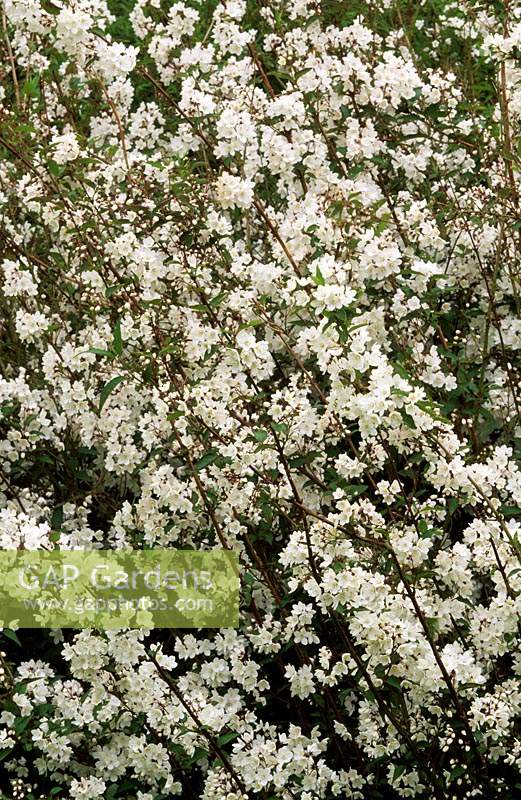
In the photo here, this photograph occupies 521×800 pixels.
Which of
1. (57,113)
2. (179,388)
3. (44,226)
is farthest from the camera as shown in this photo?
(57,113)

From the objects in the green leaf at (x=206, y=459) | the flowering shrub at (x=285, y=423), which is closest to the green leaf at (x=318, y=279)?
the flowering shrub at (x=285, y=423)

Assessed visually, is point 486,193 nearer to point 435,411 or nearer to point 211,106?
point 211,106

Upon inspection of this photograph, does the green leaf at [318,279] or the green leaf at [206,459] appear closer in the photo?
the green leaf at [318,279]

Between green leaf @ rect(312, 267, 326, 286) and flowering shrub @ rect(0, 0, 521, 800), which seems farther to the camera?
flowering shrub @ rect(0, 0, 521, 800)

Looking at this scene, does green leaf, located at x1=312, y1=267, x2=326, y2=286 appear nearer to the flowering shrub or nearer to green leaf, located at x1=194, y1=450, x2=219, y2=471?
the flowering shrub

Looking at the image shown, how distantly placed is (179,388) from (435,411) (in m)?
0.75

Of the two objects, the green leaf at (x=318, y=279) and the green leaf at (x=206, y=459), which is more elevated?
the green leaf at (x=318, y=279)

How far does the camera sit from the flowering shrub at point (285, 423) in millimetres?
3051

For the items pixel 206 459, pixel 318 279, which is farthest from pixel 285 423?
pixel 318 279

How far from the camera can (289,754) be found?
323 centimetres

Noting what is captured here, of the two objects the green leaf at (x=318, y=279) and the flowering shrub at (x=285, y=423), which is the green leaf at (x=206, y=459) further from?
the green leaf at (x=318, y=279)

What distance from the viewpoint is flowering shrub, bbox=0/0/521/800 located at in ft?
10.0

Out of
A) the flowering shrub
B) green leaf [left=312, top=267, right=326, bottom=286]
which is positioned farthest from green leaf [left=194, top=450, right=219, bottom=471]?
green leaf [left=312, top=267, right=326, bottom=286]

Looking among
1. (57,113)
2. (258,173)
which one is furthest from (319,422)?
(57,113)
